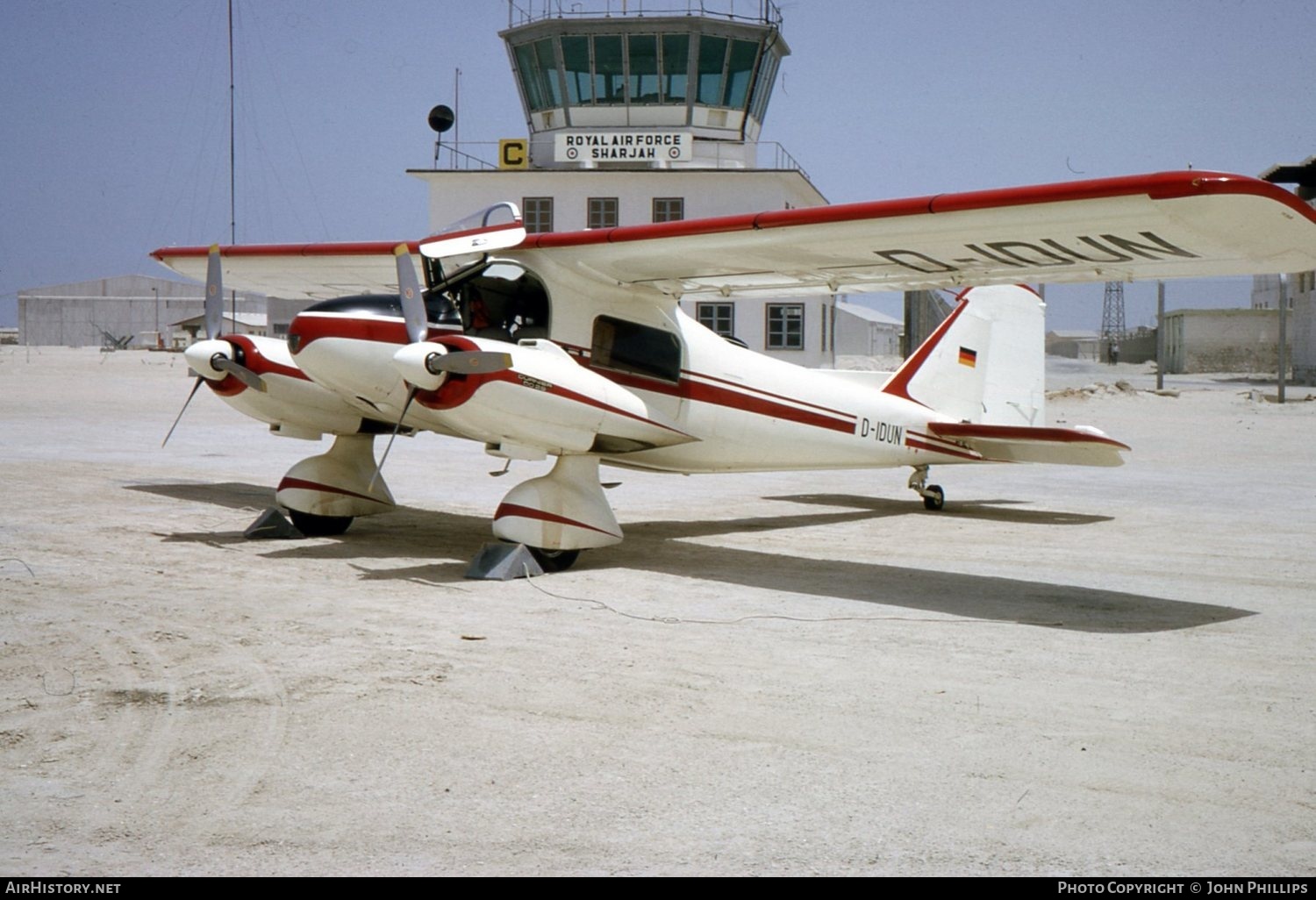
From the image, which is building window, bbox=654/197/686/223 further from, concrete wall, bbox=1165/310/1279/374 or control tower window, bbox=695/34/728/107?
Result: concrete wall, bbox=1165/310/1279/374

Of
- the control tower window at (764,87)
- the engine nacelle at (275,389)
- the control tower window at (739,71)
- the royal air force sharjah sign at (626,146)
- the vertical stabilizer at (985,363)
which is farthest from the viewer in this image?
the control tower window at (764,87)

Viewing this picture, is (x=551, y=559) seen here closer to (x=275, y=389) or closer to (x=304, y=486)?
(x=304, y=486)

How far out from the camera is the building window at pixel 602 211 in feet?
120

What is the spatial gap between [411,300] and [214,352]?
266cm

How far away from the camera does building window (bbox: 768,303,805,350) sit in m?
37.6

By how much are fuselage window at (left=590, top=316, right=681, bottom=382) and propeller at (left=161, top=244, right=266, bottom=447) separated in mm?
3047

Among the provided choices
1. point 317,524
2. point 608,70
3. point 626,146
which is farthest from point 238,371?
point 608,70

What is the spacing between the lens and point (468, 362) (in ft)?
26.6

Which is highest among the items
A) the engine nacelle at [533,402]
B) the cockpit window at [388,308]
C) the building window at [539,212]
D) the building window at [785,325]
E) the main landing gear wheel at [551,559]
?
the building window at [539,212]

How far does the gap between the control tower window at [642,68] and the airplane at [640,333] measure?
2301 cm

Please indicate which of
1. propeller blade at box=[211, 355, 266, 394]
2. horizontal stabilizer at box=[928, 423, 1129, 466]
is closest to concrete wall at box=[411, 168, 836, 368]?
horizontal stabilizer at box=[928, 423, 1129, 466]

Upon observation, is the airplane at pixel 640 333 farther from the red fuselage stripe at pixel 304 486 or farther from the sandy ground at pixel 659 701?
the sandy ground at pixel 659 701

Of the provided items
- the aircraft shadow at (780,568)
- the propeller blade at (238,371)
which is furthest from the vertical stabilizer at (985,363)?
the propeller blade at (238,371)

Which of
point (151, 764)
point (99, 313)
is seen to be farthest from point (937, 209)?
point (99, 313)
